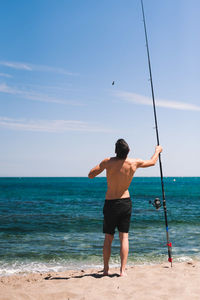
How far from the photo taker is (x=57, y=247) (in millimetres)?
8516

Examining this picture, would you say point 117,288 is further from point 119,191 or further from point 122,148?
point 122,148

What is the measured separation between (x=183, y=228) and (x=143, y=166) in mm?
8725

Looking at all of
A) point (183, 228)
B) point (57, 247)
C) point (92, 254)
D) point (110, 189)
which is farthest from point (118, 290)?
point (183, 228)

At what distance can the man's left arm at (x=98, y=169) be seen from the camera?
13.9 feet

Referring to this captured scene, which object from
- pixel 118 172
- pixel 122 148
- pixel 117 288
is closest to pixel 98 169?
pixel 118 172

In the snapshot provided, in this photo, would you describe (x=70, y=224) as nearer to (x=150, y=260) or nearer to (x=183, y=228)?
(x=183, y=228)

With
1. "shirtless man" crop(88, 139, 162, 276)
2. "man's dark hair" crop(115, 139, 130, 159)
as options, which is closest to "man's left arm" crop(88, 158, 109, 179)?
"shirtless man" crop(88, 139, 162, 276)

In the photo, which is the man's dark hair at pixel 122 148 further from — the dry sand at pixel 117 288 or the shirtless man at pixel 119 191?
the dry sand at pixel 117 288

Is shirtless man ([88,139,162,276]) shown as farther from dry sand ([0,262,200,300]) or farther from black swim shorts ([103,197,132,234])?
dry sand ([0,262,200,300])

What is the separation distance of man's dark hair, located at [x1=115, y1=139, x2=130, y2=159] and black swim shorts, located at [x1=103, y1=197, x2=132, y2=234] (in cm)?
68

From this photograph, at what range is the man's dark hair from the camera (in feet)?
14.3

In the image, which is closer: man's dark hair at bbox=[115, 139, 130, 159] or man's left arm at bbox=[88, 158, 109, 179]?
man's left arm at bbox=[88, 158, 109, 179]

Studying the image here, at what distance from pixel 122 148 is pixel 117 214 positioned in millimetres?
1007

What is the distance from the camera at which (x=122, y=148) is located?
14.3 feet
